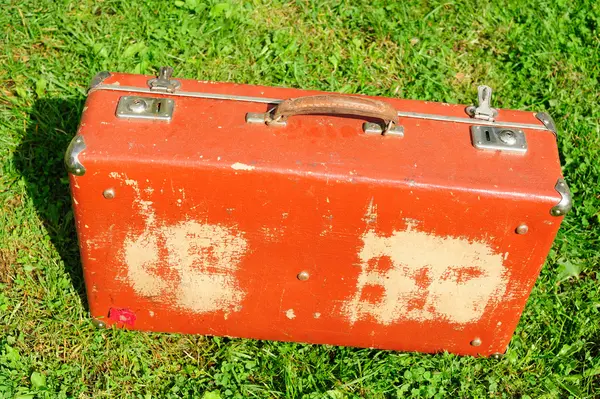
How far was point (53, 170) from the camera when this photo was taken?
A: 3.73 m

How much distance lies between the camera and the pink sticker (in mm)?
3115

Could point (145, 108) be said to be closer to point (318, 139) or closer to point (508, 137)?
point (318, 139)

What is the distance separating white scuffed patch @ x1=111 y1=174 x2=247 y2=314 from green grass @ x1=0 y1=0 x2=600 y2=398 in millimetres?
313

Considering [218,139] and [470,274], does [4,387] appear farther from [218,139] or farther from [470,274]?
[470,274]

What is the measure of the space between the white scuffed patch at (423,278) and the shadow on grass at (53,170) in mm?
1301

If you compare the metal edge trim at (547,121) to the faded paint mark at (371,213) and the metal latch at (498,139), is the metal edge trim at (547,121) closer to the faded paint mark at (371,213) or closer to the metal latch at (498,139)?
the metal latch at (498,139)

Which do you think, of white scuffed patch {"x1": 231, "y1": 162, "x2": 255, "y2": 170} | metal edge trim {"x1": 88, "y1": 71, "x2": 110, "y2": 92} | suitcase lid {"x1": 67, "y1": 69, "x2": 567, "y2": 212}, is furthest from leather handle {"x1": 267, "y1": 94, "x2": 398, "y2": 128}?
metal edge trim {"x1": 88, "y1": 71, "x2": 110, "y2": 92}

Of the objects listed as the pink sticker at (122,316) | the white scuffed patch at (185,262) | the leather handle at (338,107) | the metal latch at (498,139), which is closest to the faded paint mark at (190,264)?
the white scuffed patch at (185,262)

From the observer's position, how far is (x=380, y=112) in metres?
2.61

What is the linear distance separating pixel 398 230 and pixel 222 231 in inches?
24.9

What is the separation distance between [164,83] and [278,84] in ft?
4.51

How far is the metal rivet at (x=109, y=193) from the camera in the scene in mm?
2637

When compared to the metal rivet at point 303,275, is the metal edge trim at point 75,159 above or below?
above

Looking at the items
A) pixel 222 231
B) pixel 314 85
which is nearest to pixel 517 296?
pixel 222 231
